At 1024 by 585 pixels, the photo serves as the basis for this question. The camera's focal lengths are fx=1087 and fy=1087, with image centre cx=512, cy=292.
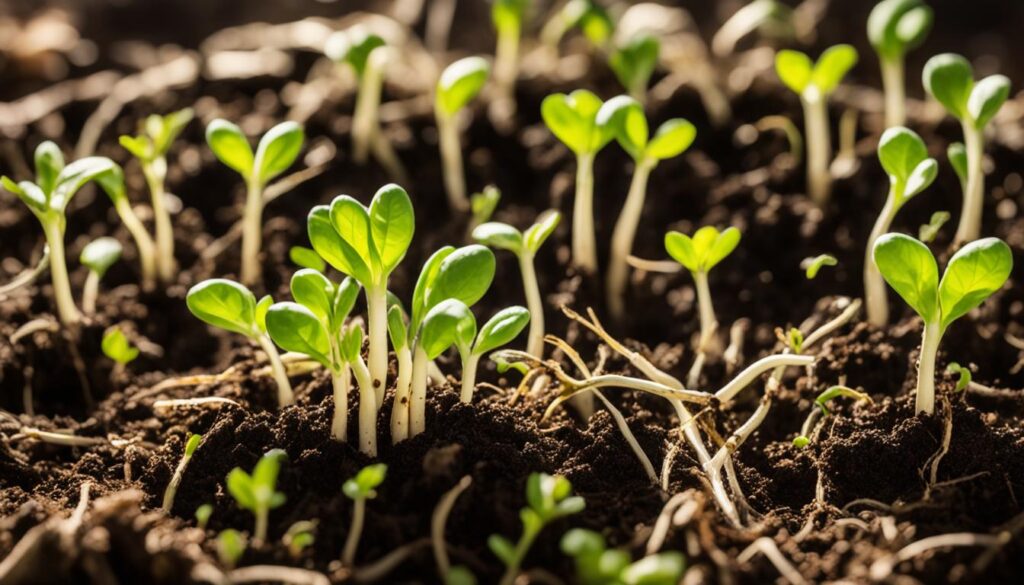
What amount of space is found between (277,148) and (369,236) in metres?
0.42

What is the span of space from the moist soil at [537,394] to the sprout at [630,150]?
0.04 metres

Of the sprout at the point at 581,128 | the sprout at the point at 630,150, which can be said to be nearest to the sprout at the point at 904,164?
the sprout at the point at 630,150

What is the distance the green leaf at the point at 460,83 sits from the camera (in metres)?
1.84

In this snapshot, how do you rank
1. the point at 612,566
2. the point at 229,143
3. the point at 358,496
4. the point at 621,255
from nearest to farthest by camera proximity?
the point at 612,566 → the point at 358,496 → the point at 229,143 → the point at 621,255

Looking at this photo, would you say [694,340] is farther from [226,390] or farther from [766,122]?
[226,390]

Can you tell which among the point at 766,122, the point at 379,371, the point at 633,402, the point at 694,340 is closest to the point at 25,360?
the point at 379,371

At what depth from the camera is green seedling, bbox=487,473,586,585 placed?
3.80ft

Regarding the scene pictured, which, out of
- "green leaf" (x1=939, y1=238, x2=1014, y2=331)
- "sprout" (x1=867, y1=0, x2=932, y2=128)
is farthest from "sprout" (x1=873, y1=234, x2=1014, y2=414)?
"sprout" (x1=867, y1=0, x2=932, y2=128)

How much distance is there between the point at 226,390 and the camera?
156 cm

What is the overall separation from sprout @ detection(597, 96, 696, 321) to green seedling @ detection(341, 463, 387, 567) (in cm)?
66

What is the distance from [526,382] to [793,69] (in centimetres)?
79

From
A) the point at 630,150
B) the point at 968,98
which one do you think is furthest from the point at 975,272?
the point at 630,150

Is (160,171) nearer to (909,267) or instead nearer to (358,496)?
(358,496)

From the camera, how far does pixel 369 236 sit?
4.35 ft
